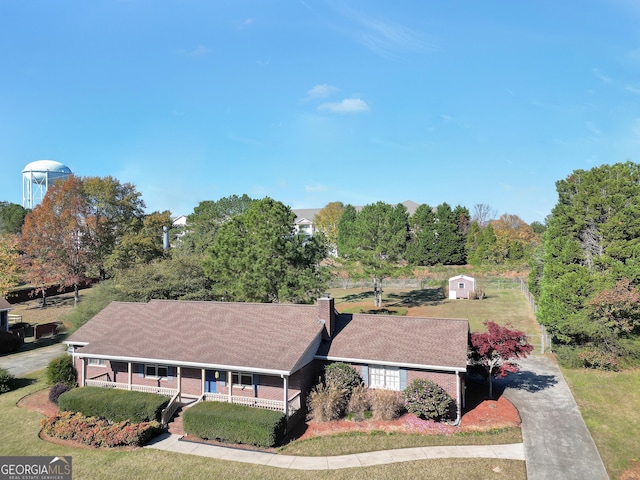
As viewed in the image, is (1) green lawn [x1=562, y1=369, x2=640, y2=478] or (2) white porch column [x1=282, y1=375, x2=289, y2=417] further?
(2) white porch column [x1=282, y1=375, x2=289, y2=417]

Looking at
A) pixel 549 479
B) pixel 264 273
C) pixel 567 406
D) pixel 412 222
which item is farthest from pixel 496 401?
pixel 412 222

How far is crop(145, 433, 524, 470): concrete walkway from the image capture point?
16938 mm

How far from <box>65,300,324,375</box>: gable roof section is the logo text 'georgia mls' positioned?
20.2 ft

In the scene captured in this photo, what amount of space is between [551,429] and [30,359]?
36.5 meters

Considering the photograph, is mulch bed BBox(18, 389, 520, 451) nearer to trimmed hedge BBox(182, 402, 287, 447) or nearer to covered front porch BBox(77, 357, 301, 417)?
trimmed hedge BBox(182, 402, 287, 447)

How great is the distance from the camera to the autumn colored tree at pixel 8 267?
47619mm

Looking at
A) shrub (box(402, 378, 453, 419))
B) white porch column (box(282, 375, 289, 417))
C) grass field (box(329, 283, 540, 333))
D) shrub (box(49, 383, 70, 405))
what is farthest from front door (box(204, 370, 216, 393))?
grass field (box(329, 283, 540, 333))

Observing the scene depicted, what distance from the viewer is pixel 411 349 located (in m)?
21.8

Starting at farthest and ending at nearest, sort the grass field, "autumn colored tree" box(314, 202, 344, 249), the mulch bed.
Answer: "autumn colored tree" box(314, 202, 344, 249) < the grass field < the mulch bed

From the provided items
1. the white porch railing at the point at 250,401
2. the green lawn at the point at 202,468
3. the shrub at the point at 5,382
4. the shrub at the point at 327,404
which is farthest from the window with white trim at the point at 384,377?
the shrub at the point at 5,382

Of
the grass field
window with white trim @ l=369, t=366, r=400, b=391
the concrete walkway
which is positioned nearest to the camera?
the concrete walkway

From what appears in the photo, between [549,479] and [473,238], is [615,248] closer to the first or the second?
[549,479]

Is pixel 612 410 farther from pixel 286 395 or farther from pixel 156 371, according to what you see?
pixel 156 371

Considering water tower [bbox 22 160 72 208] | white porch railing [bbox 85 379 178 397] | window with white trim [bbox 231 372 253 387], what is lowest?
white porch railing [bbox 85 379 178 397]
